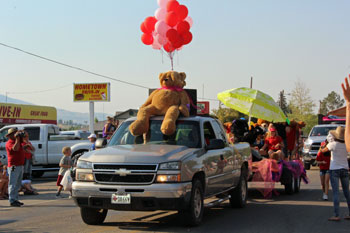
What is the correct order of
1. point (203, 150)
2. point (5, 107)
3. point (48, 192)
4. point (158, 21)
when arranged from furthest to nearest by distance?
point (5, 107), point (48, 192), point (158, 21), point (203, 150)

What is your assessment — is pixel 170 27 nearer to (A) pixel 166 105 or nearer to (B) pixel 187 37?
(B) pixel 187 37

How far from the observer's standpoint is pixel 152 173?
8039 millimetres

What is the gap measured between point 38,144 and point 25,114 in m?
25.2

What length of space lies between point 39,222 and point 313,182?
1049 cm

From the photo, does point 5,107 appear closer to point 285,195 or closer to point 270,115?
point 270,115

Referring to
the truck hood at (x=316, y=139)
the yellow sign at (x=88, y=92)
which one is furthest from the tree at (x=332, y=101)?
the truck hood at (x=316, y=139)

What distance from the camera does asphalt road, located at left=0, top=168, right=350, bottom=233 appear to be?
28.3 feet

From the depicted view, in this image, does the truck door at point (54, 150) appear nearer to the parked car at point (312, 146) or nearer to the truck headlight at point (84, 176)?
the parked car at point (312, 146)

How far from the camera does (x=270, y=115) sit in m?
16.6

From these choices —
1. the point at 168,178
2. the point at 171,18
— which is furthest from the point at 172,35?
the point at 168,178

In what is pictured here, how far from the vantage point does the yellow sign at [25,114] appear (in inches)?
1641

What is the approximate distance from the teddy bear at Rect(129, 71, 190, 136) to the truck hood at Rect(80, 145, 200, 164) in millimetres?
545

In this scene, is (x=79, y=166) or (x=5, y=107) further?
(x=5, y=107)

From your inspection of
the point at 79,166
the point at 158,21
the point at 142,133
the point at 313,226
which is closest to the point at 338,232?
the point at 313,226
